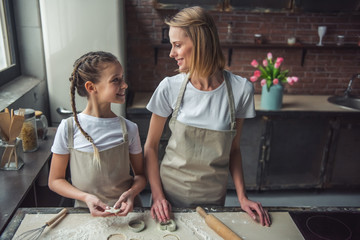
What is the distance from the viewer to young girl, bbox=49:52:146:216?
4.31 feet

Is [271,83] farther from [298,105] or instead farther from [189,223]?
[189,223]

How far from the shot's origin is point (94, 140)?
133 cm

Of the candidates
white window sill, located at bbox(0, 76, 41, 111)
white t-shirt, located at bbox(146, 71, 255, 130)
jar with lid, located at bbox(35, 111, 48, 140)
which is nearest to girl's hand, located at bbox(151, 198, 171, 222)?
white t-shirt, located at bbox(146, 71, 255, 130)

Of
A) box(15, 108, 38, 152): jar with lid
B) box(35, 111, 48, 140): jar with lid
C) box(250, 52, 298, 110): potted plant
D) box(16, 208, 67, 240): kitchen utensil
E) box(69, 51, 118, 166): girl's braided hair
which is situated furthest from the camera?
box(250, 52, 298, 110): potted plant

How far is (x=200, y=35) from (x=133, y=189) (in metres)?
0.66

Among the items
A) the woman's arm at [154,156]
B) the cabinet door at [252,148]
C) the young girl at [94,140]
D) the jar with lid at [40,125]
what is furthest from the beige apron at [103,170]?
the cabinet door at [252,148]

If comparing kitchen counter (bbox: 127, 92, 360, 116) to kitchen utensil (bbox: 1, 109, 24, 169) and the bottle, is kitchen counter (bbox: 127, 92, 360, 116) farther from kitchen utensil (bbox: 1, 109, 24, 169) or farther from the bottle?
kitchen utensil (bbox: 1, 109, 24, 169)

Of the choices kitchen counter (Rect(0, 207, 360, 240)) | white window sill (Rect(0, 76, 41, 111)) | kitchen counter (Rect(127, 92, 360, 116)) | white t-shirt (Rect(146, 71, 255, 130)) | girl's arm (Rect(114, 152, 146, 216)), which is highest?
white t-shirt (Rect(146, 71, 255, 130))

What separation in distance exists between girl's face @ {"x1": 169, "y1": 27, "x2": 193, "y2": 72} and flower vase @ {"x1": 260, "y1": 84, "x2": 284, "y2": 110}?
167 cm

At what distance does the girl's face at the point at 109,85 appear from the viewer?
51.9 inches

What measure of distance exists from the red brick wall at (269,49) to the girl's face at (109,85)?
1.97 metres

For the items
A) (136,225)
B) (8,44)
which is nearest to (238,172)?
(136,225)

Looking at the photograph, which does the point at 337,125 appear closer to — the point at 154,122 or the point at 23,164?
the point at 154,122

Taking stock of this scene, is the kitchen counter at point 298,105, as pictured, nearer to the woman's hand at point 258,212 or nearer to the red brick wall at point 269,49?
the red brick wall at point 269,49
